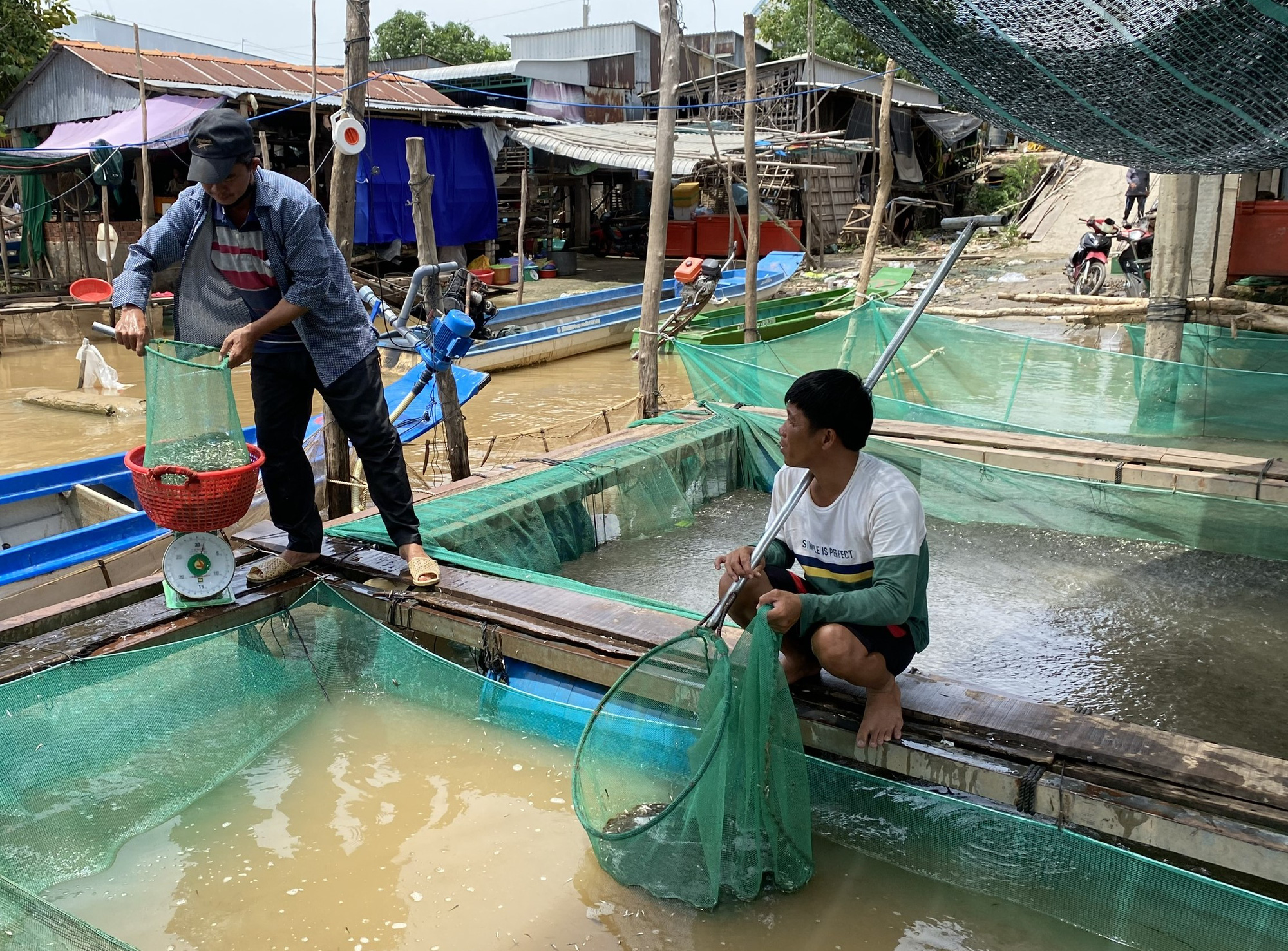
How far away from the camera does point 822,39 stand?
1139 inches

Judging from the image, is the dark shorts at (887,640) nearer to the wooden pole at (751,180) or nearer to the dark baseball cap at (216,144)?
the dark baseball cap at (216,144)

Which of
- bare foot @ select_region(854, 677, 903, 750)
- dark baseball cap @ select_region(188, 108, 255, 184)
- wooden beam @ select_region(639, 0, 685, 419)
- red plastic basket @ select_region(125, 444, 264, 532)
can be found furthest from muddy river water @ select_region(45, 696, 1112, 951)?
Answer: wooden beam @ select_region(639, 0, 685, 419)

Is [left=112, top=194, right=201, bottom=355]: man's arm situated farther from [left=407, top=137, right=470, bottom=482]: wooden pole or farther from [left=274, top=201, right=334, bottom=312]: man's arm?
[left=407, top=137, right=470, bottom=482]: wooden pole

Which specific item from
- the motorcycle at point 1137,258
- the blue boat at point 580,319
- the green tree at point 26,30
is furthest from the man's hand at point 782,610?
the green tree at point 26,30

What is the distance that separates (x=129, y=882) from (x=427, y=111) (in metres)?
14.0

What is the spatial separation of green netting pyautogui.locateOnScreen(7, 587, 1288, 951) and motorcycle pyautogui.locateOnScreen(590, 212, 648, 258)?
58.8ft

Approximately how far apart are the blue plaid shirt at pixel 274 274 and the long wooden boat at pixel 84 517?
69.2 inches

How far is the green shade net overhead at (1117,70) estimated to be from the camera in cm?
253

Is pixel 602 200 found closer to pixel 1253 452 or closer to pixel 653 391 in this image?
pixel 653 391

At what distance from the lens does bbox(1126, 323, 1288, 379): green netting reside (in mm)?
6777

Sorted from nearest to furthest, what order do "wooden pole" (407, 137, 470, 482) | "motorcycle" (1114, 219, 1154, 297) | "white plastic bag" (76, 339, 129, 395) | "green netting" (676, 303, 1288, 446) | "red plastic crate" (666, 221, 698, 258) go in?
"wooden pole" (407, 137, 470, 482) → "green netting" (676, 303, 1288, 446) → "white plastic bag" (76, 339, 129, 395) → "motorcycle" (1114, 219, 1154, 297) → "red plastic crate" (666, 221, 698, 258)

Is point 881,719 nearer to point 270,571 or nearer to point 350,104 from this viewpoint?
point 270,571

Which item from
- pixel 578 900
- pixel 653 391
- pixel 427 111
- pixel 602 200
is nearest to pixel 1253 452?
pixel 653 391

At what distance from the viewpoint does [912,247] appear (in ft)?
66.7
